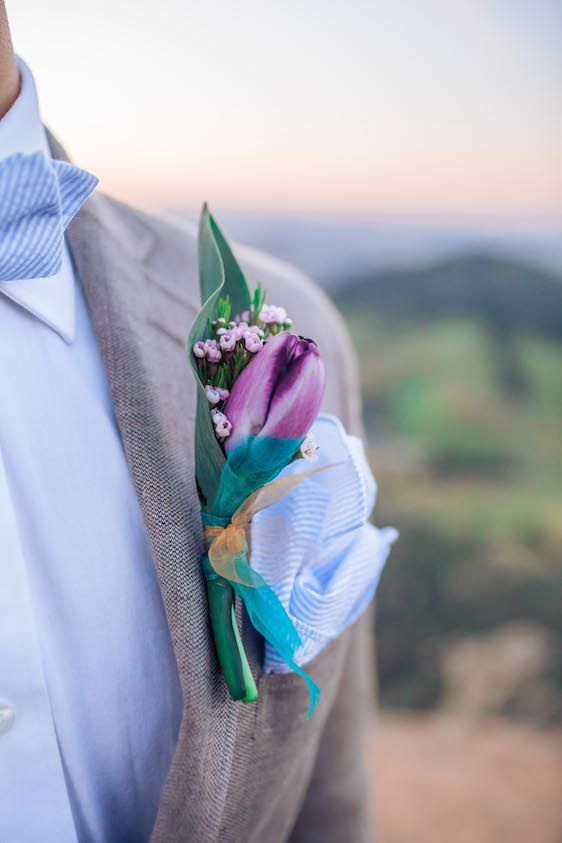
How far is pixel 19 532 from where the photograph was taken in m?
0.66

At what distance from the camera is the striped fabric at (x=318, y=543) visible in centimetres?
72

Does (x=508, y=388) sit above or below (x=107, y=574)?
below

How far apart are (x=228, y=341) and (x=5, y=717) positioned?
37 cm

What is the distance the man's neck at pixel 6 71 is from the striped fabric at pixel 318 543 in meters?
0.45

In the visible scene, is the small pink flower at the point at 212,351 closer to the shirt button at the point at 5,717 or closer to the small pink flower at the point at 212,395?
the small pink flower at the point at 212,395

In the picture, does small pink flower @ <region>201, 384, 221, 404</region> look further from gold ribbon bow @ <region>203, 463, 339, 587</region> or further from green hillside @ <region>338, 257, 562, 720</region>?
green hillside @ <region>338, 257, 562, 720</region>

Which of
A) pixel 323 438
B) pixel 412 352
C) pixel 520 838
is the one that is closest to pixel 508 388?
pixel 412 352

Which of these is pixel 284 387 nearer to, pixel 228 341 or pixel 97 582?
pixel 228 341

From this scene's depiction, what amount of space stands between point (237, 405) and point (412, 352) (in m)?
3.37

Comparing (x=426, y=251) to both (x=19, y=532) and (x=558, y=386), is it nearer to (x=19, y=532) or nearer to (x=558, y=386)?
(x=558, y=386)

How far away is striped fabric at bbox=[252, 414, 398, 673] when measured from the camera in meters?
0.72

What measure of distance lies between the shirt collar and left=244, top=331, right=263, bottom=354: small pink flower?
22 centimetres

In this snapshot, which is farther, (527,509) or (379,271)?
(379,271)

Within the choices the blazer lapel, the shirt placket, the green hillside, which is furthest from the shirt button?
the green hillside
